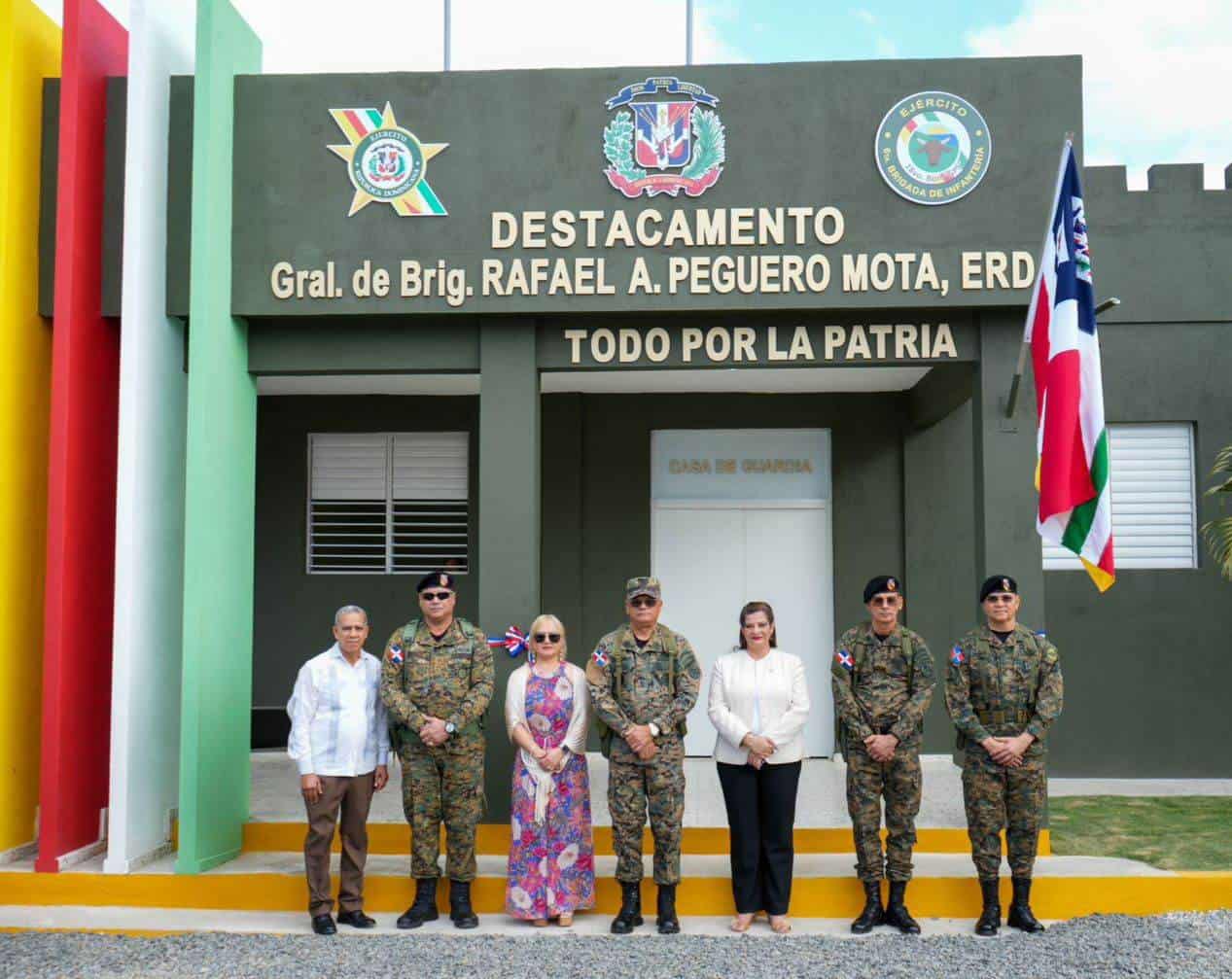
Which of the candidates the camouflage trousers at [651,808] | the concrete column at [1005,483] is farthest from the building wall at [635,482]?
the camouflage trousers at [651,808]

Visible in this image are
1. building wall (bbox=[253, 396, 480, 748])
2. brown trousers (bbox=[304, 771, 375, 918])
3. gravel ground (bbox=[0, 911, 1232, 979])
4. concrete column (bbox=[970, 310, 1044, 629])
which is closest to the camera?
gravel ground (bbox=[0, 911, 1232, 979])

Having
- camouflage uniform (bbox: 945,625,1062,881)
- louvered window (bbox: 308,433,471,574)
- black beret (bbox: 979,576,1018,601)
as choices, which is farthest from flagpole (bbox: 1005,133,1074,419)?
louvered window (bbox: 308,433,471,574)

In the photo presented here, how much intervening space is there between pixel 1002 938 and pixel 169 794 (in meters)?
4.83

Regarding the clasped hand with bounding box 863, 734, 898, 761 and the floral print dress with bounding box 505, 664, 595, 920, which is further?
the floral print dress with bounding box 505, 664, 595, 920

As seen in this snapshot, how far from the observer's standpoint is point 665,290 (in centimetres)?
733

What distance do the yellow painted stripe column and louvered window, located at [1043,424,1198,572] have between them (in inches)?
293

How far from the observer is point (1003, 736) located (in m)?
6.22

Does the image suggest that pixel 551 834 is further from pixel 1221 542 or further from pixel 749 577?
pixel 1221 542

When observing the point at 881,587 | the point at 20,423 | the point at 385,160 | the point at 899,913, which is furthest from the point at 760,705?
the point at 20,423

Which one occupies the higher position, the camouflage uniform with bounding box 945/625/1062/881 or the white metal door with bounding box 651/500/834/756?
the white metal door with bounding box 651/500/834/756

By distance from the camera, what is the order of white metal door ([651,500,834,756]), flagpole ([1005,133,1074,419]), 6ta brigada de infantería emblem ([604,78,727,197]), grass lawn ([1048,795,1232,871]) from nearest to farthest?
1. flagpole ([1005,133,1074,419])
2. grass lawn ([1048,795,1232,871])
3. 6ta brigada de infantería emblem ([604,78,727,197])
4. white metal door ([651,500,834,756])

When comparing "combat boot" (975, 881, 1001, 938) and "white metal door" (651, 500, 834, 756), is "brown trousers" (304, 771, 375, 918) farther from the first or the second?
"white metal door" (651, 500, 834, 756)

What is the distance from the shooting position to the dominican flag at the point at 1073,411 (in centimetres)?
643

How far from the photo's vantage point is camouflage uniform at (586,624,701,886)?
620 centimetres
